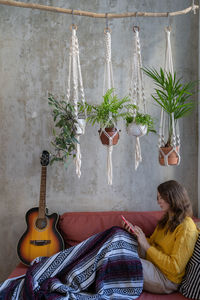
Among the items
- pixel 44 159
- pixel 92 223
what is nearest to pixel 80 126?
pixel 44 159

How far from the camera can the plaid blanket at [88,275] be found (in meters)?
1.87

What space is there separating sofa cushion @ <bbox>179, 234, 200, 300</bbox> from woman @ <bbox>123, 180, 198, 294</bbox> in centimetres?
3

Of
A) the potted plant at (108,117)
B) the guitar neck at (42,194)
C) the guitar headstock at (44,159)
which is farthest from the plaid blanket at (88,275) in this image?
the guitar headstock at (44,159)

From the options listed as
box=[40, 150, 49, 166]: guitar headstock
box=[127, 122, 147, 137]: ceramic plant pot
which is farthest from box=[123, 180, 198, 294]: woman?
box=[40, 150, 49, 166]: guitar headstock

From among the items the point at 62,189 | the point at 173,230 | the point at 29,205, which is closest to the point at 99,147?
the point at 62,189

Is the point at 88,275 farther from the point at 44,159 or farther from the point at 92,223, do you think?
the point at 44,159

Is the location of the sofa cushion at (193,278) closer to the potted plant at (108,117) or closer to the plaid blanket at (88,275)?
the plaid blanket at (88,275)

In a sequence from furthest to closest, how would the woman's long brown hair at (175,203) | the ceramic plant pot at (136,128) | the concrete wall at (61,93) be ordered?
the concrete wall at (61,93)
the ceramic plant pot at (136,128)
the woman's long brown hair at (175,203)

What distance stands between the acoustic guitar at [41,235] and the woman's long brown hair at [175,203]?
3.12 ft

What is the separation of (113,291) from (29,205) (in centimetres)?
121

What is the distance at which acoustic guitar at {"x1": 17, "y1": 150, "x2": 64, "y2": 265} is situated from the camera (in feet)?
8.04

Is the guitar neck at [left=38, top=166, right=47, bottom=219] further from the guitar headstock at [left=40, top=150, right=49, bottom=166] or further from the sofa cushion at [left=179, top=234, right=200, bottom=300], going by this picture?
the sofa cushion at [left=179, top=234, right=200, bottom=300]

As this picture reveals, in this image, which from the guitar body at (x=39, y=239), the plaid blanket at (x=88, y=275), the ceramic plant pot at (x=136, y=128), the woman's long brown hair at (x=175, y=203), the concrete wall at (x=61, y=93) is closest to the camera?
the plaid blanket at (x=88, y=275)

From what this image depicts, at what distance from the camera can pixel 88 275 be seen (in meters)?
1.99
